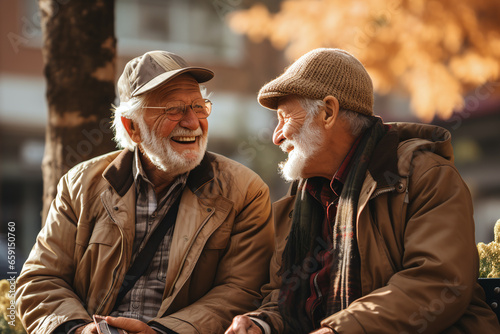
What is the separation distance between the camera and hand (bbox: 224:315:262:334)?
8.96 ft

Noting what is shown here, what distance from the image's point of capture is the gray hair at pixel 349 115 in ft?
9.75

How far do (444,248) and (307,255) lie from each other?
2.46 ft

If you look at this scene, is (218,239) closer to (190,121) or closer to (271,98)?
(190,121)

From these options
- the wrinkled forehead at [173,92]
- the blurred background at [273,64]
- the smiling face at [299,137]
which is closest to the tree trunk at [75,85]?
the blurred background at [273,64]

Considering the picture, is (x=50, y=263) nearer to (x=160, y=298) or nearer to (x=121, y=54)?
(x=160, y=298)

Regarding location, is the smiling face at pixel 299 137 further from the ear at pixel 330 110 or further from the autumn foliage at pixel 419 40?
the autumn foliage at pixel 419 40

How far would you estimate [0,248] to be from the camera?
5375 mm

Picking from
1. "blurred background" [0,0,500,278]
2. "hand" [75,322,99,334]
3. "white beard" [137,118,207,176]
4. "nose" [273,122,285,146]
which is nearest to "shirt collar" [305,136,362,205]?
"nose" [273,122,285,146]

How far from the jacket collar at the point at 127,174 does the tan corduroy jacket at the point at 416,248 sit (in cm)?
85

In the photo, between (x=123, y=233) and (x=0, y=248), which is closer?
(x=123, y=233)

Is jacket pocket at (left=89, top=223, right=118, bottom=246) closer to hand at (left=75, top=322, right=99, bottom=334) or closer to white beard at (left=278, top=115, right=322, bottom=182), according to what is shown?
hand at (left=75, top=322, right=99, bottom=334)

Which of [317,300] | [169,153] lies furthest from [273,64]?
[317,300]

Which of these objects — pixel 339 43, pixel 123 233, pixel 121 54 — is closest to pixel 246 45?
pixel 121 54

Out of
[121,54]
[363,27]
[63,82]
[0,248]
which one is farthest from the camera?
[121,54]
